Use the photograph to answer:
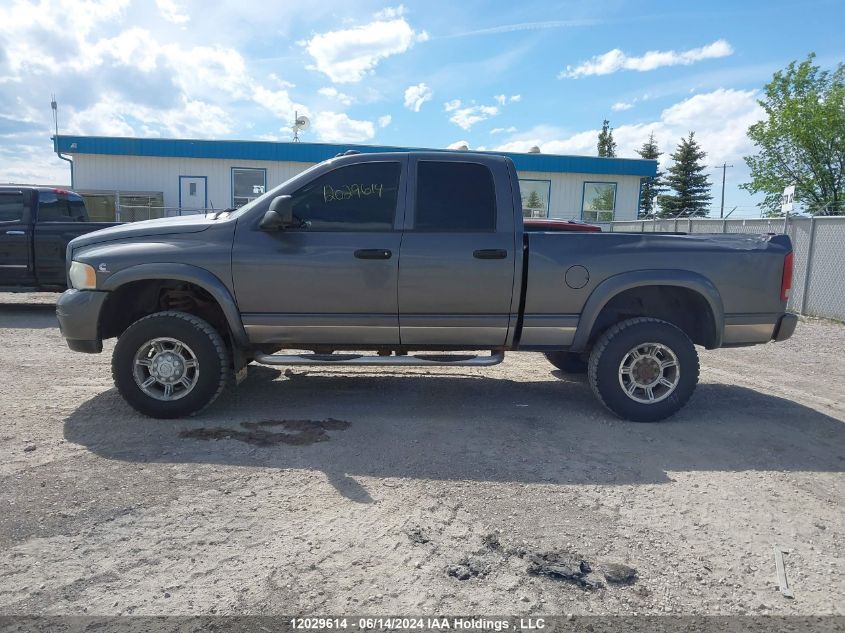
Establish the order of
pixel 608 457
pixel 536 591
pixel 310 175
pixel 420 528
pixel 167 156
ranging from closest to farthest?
pixel 536 591 < pixel 420 528 < pixel 608 457 < pixel 310 175 < pixel 167 156

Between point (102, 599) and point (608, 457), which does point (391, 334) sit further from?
point (102, 599)

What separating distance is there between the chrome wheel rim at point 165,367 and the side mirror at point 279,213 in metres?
1.21

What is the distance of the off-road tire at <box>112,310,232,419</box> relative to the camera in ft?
15.0

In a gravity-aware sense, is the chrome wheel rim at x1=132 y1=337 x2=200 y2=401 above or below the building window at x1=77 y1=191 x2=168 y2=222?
below

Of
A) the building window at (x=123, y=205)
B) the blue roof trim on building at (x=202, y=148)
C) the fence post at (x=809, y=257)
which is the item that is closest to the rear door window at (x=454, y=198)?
the fence post at (x=809, y=257)

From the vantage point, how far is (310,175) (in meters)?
4.69

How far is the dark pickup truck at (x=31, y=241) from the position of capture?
31.1ft

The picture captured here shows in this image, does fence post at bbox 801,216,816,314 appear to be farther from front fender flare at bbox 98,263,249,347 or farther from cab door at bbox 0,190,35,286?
cab door at bbox 0,190,35,286

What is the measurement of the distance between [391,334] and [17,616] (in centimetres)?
297

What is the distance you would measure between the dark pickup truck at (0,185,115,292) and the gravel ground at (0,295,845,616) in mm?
4593

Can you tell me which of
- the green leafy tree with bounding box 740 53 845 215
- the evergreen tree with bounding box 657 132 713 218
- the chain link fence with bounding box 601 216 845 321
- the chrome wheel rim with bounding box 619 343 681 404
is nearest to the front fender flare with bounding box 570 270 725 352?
the chrome wheel rim with bounding box 619 343 681 404

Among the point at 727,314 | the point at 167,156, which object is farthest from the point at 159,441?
the point at 167,156

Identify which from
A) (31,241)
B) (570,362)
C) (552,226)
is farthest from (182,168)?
(570,362)

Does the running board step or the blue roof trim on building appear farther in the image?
the blue roof trim on building
